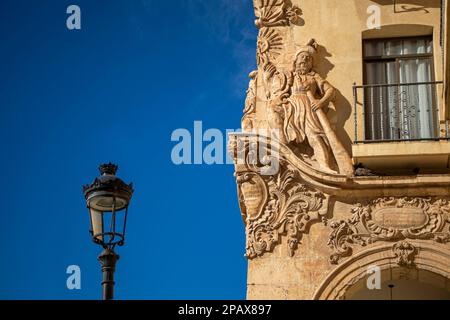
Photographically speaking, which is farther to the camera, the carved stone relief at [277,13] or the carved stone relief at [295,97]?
the carved stone relief at [277,13]

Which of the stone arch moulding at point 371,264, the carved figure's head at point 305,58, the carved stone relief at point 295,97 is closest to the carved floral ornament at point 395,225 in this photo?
the stone arch moulding at point 371,264

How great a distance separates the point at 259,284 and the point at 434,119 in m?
4.32

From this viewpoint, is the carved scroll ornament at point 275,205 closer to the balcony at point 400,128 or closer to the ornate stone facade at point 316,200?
the ornate stone facade at point 316,200

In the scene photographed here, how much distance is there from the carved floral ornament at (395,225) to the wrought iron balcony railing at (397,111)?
1.28 m

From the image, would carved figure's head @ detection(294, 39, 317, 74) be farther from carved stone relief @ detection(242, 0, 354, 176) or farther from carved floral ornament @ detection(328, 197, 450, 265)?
carved floral ornament @ detection(328, 197, 450, 265)

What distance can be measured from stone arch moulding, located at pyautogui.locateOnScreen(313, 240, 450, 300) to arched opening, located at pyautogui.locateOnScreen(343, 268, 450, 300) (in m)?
0.10

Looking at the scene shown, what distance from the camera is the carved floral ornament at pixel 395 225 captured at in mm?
18453

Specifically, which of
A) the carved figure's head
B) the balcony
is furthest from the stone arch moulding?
the carved figure's head

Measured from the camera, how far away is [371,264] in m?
18.4

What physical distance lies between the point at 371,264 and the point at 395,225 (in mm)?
779

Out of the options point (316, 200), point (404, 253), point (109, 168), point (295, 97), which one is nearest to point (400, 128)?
point (295, 97)
